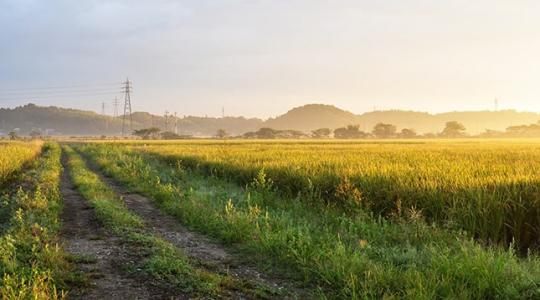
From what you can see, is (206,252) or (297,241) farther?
(206,252)

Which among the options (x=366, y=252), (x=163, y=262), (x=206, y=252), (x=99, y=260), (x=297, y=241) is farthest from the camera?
(x=206, y=252)

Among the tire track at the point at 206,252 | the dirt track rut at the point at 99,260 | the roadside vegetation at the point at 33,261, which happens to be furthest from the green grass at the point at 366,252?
the roadside vegetation at the point at 33,261

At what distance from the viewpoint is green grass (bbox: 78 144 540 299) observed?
5871 mm

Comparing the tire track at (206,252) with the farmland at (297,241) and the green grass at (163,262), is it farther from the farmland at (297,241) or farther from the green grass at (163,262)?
the green grass at (163,262)

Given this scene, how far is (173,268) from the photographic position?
696cm

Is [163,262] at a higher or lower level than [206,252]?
higher

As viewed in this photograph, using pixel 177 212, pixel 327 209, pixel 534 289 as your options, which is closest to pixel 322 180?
pixel 327 209

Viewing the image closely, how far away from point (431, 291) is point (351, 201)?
5.68m

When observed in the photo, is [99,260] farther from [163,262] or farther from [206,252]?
[206,252]

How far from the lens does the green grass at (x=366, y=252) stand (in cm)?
587

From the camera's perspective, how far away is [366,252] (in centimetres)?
780

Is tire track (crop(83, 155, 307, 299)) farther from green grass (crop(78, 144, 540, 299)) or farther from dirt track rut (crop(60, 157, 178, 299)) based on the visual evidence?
dirt track rut (crop(60, 157, 178, 299))

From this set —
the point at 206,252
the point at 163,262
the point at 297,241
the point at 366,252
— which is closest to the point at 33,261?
the point at 163,262

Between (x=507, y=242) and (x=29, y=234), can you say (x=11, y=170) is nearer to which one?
(x=29, y=234)
